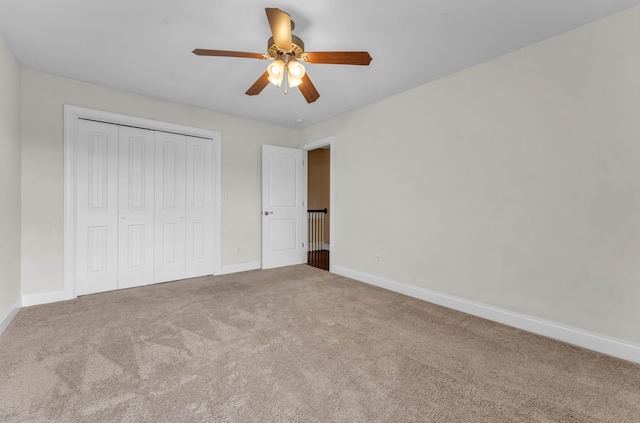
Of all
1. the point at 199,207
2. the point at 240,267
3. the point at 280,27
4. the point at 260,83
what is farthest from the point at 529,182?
the point at 199,207

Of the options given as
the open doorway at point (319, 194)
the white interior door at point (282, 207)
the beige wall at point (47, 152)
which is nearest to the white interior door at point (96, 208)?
the beige wall at point (47, 152)

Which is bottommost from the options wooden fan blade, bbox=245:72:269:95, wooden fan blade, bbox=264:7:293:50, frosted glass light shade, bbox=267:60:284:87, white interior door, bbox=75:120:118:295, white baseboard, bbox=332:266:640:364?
white baseboard, bbox=332:266:640:364

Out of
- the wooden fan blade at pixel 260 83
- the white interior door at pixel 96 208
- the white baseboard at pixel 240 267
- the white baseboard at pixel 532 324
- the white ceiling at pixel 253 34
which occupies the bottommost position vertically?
the white baseboard at pixel 532 324

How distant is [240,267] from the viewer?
4516mm

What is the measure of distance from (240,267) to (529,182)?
153 inches

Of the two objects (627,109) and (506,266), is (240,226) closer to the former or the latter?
(506,266)

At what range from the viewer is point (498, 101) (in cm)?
266

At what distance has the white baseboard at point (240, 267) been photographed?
4.35 metres

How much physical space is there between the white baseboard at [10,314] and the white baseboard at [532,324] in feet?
12.3

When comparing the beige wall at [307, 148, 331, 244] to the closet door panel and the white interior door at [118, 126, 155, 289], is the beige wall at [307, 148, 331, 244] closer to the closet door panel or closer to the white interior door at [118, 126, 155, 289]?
the closet door panel

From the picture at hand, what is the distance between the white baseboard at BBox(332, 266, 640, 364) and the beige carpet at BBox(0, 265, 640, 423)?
84 mm

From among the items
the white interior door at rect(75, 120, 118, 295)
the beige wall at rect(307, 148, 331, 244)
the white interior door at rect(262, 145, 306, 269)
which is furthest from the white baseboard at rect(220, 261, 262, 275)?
the beige wall at rect(307, 148, 331, 244)

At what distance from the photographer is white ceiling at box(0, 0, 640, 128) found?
2.01 m

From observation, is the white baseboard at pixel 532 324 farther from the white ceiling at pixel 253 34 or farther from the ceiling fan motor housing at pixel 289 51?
the ceiling fan motor housing at pixel 289 51
